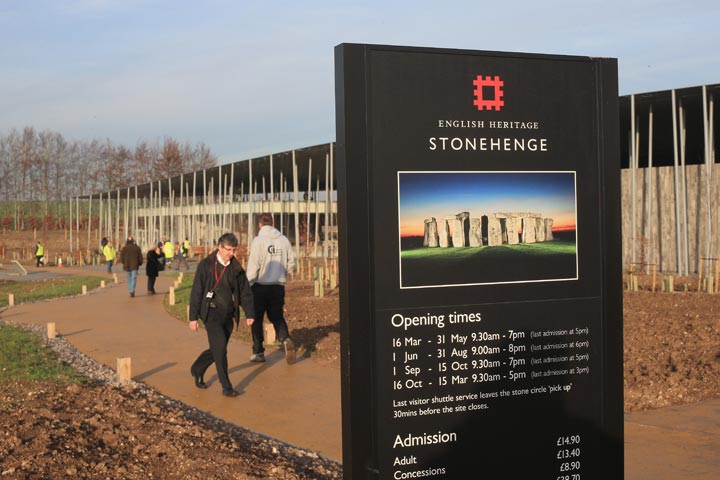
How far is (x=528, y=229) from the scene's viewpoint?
14.2 feet

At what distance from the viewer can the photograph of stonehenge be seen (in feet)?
13.6

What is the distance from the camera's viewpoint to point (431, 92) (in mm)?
4172

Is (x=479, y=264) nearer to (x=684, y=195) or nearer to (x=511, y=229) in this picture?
(x=511, y=229)

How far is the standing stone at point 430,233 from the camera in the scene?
4.14m

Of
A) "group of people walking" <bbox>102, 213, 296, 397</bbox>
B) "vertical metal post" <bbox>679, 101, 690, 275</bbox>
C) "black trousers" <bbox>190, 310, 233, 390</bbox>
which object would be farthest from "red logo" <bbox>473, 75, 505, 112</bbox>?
"vertical metal post" <bbox>679, 101, 690, 275</bbox>

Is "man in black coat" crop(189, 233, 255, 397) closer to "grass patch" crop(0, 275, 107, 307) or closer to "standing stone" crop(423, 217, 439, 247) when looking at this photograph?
"standing stone" crop(423, 217, 439, 247)

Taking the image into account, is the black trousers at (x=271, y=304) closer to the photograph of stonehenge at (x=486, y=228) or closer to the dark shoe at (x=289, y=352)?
the dark shoe at (x=289, y=352)

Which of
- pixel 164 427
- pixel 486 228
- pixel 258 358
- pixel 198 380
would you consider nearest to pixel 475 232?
pixel 486 228

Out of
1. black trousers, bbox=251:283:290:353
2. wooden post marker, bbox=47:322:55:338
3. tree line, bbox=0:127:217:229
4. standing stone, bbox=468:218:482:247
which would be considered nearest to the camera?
standing stone, bbox=468:218:482:247

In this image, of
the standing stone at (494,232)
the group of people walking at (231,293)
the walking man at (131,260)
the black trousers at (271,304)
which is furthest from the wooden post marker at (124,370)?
the walking man at (131,260)

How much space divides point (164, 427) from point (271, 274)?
3.79 metres

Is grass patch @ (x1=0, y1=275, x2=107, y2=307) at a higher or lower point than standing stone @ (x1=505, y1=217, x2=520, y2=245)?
lower

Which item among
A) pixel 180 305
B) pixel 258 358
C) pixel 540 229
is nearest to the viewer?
pixel 540 229

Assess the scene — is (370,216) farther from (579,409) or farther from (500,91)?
(579,409)
